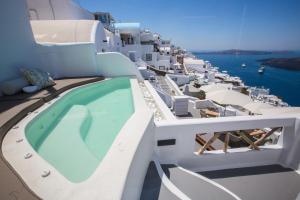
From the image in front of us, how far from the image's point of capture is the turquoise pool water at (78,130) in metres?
2.14

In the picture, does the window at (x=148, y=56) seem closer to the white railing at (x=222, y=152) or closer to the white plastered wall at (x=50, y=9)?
the white plastered wall at (x=50, y=9)

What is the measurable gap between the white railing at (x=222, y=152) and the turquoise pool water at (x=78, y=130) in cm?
108

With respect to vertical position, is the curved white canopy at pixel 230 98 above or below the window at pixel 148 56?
below

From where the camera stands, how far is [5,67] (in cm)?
418

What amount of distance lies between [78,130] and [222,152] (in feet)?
9.29

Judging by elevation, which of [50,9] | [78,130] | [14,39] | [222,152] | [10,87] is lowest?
[222,152]

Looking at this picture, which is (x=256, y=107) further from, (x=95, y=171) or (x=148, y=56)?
(x=148, y=56)

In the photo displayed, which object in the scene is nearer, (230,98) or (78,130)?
(78,130)

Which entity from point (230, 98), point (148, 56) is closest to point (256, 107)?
point (230, 98)

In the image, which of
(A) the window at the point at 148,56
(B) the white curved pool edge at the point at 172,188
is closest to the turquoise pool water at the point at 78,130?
(B) the white curved pool edge at the point at 172,188

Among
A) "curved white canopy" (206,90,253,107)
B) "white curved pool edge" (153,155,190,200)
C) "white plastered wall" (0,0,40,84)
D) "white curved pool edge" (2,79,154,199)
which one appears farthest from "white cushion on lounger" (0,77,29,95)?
"curved white canopy" (206,90,253,107)

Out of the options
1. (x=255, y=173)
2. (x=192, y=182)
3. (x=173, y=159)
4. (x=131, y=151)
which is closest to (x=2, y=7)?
(x=131, y=151)

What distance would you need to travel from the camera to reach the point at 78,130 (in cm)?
295

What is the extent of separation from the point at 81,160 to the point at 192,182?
1721 mm
